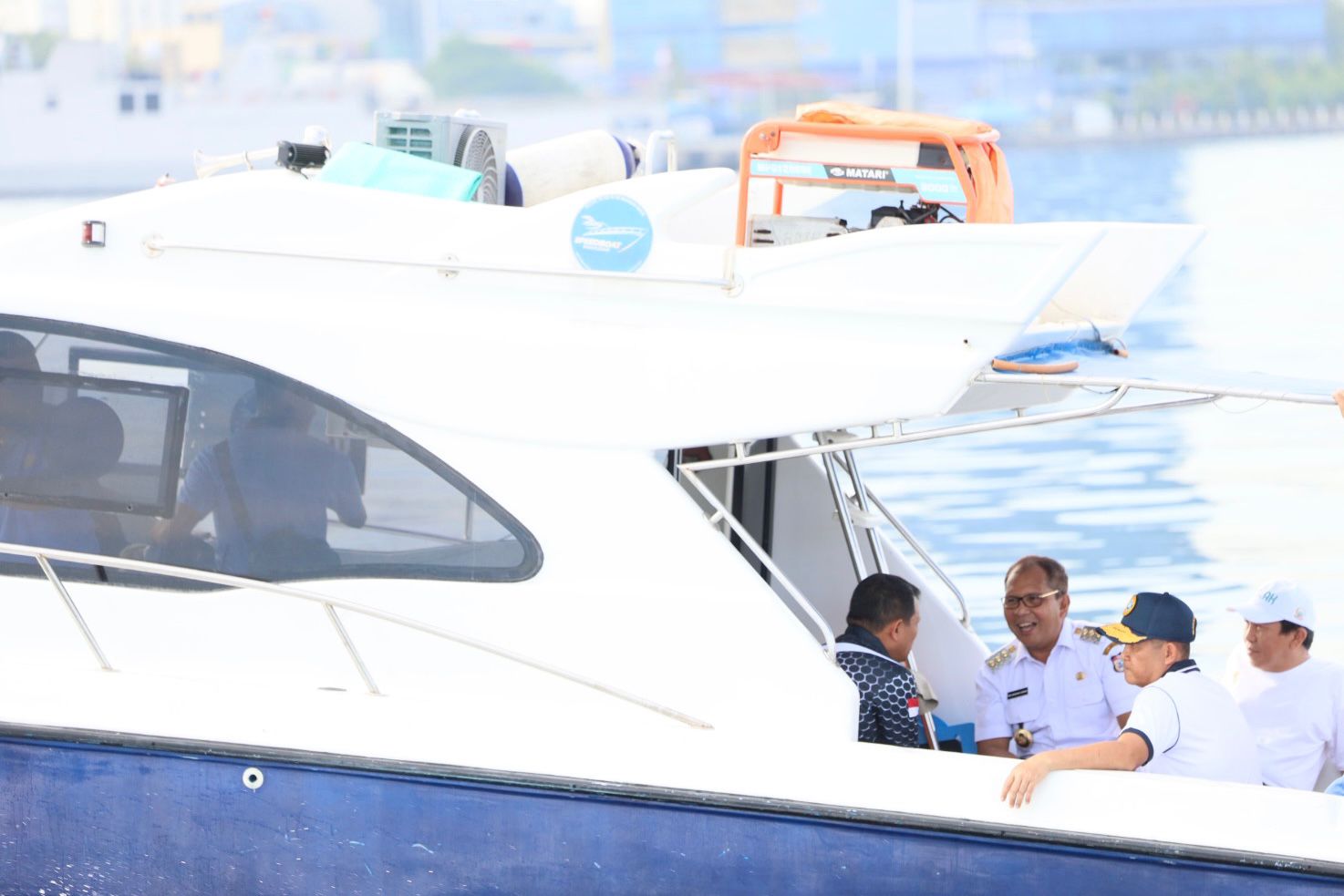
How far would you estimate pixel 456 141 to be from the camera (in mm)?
4465

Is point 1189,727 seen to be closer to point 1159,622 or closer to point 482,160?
point 1159,622

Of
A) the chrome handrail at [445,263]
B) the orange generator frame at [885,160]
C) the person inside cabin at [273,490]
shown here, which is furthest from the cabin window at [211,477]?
the orange generator frame at [885,160]

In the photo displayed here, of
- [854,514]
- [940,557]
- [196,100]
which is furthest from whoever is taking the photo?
[196,100]

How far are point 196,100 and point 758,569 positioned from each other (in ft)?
181

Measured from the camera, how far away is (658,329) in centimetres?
401

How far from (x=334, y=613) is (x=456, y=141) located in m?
1.31

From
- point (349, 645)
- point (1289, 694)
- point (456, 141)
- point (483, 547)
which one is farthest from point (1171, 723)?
point (456, 141)

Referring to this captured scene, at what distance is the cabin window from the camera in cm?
411

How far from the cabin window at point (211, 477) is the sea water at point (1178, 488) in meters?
1.91

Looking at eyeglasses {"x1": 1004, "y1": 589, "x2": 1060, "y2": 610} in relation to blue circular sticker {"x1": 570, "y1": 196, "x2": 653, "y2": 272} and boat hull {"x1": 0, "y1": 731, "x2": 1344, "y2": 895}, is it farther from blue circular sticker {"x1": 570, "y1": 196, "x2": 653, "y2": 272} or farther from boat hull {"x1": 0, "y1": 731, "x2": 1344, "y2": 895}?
blue circular sticker {"x1": 570, "y1": 196, "x2": 653, "y2": 272}

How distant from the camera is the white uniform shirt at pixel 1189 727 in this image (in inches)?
153

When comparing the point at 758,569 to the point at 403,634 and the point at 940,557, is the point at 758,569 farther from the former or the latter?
the point at 940,557

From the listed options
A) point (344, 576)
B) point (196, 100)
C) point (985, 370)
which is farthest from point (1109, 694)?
point (196, 100)

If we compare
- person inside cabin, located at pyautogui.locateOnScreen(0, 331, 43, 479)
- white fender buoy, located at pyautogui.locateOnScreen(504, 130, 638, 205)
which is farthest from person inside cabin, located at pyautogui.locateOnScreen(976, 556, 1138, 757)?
person inside cabin, located at pyautogui.locateOnScreen(0, 331, 43, 479)
